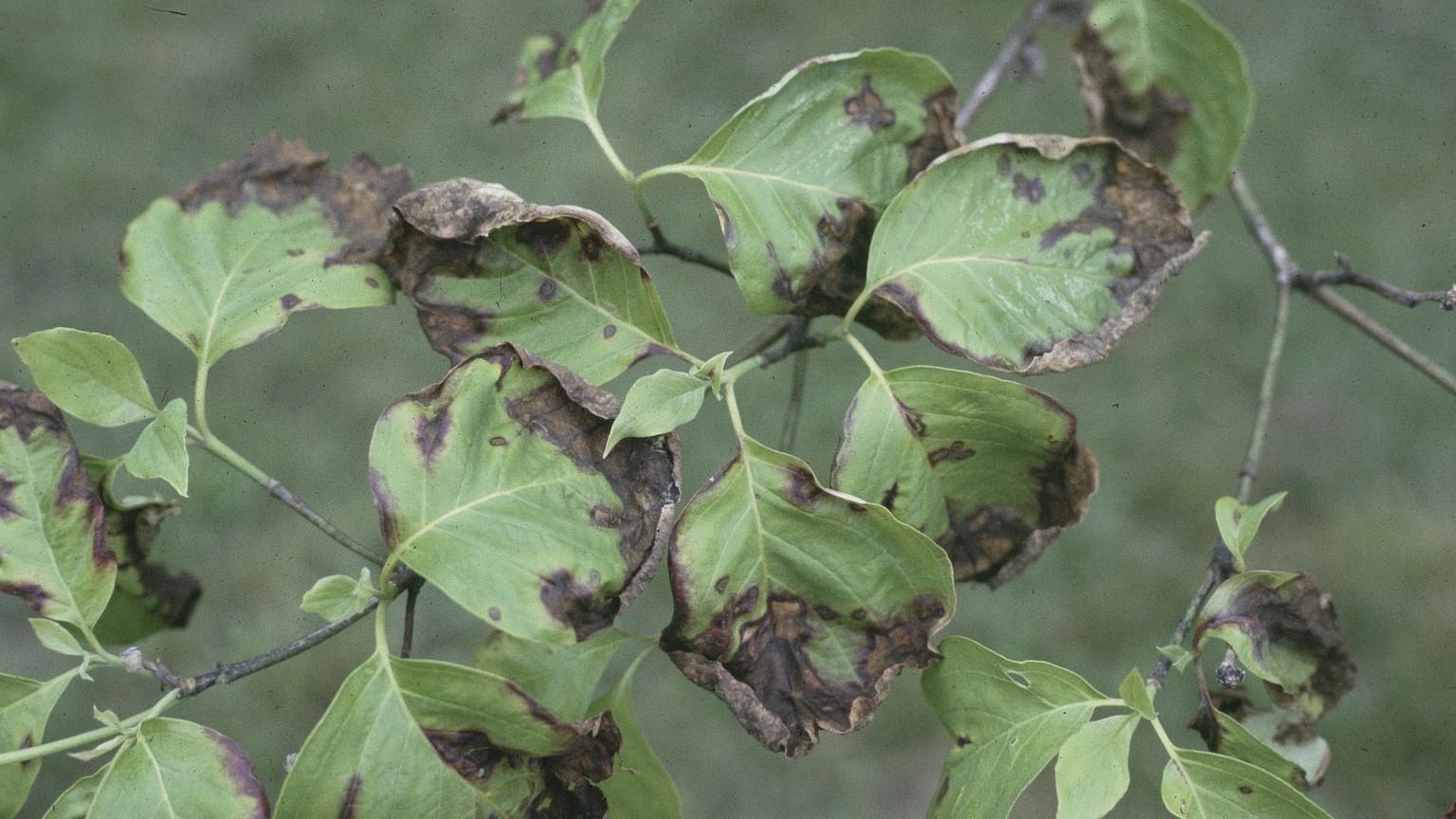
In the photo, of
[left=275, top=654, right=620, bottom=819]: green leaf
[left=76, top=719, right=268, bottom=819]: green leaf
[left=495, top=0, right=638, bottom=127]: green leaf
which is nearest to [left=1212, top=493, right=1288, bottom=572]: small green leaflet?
[left=275, top=654, right=620, bottom=819]: green leaf

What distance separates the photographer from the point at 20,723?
99cm

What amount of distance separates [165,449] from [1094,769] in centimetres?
75

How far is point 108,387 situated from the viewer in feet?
3.41

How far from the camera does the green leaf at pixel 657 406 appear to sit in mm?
913

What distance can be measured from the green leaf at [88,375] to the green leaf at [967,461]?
0.59 metres

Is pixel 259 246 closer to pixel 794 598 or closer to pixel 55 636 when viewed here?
pixel 55 636

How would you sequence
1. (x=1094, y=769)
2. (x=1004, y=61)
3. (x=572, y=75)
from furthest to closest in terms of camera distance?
(x=1004, y=61) < (x=572, y=75) < (x=1094, y=769)

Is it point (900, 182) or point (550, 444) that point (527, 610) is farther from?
point (900, 182)

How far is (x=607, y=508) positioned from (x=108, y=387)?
45 cm

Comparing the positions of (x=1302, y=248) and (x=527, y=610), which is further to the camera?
(x=1302, y=248)

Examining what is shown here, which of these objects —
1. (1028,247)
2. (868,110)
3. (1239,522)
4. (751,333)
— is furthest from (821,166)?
(751,333)

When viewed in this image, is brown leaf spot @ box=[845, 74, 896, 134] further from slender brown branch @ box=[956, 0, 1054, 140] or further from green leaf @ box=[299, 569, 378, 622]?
green leaf @ box=[299, 569, 378, 622]

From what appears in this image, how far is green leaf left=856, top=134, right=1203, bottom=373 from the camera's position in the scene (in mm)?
1015

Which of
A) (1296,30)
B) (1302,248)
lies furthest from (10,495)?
(1296,30)
